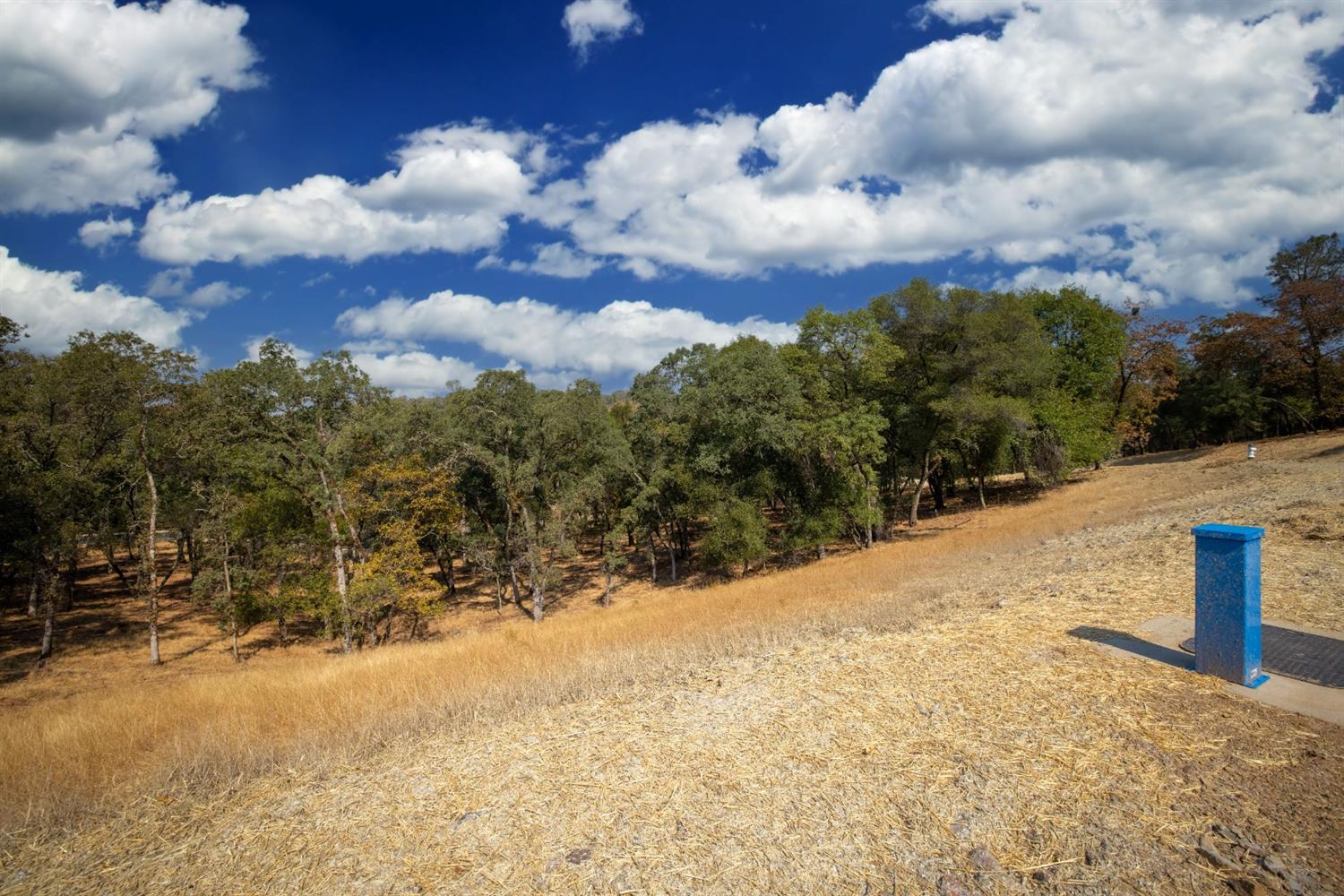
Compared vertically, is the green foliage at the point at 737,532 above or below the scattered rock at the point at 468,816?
below

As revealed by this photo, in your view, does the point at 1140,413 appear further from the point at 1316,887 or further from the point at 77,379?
the point at 77,379

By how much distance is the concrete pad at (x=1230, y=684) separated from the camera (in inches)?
211

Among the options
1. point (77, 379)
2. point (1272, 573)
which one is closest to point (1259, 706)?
point (1272, 573)

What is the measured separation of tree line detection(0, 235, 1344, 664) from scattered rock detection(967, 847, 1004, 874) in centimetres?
2034

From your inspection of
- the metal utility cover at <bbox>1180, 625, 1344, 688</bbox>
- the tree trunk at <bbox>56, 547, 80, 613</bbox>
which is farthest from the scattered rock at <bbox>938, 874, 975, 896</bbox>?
the tree trunk at <bbox>56, 547, 80, 613</bbox>

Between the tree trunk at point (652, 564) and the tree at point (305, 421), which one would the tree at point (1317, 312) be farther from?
Answer: the tree at point (305, 421)

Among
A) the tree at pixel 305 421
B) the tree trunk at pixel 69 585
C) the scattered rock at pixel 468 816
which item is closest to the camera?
the scattered rock at pixel 468 816

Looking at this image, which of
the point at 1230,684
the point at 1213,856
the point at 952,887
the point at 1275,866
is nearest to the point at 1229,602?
the point at 1230,684

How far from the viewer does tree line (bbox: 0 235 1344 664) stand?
835 inches

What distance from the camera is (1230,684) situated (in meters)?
5.93

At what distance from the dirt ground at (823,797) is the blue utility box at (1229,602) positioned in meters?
0.32

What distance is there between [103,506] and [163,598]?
442 inches

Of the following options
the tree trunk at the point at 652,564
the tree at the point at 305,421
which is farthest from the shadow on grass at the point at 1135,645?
the tree trunk at the point at 652,564

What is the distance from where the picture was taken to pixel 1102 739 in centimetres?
518
